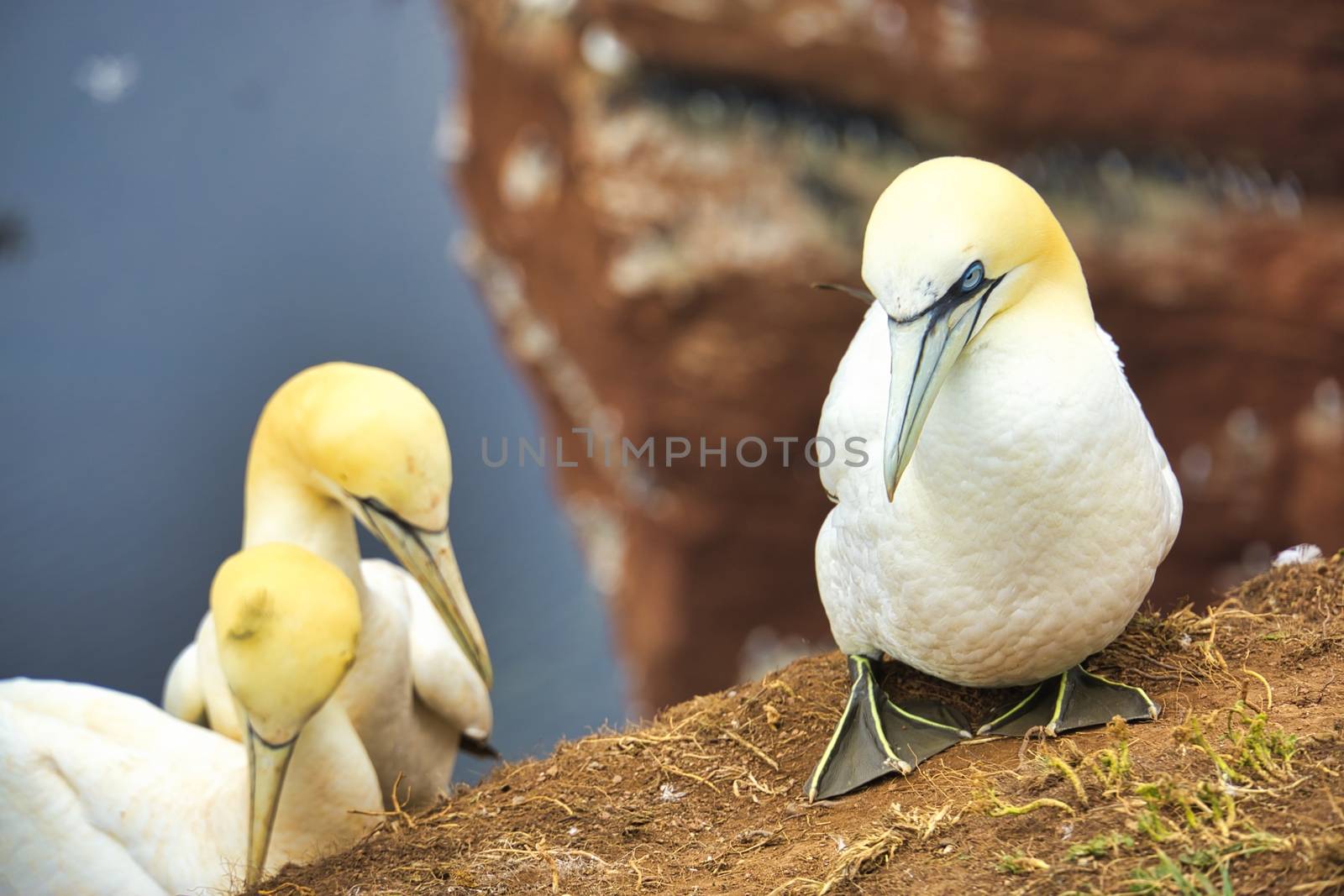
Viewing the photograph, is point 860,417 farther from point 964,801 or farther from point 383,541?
point 383,541

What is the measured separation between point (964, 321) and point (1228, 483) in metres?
4.47

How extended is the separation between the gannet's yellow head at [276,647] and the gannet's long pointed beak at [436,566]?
0.34m

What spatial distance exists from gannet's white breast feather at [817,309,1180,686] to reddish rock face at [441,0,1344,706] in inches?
123

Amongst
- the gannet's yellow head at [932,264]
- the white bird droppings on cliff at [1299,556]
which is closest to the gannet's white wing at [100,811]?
the gannet's yellow head at [932,264]

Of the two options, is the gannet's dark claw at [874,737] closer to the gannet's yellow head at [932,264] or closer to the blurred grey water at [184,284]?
the gannet's yellow head at [932,264]

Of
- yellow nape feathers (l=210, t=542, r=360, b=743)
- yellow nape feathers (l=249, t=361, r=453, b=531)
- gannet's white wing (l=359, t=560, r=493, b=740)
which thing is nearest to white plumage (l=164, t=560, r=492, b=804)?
gannet's white wing (l=359, t=560, r=493, b=740)

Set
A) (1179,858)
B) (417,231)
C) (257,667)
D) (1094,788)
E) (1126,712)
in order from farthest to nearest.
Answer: (417,231), (257,667), (1126,712), (1094,788), (1179,858)

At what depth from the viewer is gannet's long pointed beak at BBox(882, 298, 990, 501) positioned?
75.8 inches

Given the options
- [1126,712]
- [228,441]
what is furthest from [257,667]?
[228,441]

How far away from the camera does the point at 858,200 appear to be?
5.41m

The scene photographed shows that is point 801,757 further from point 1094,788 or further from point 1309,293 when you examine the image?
point 1309,293

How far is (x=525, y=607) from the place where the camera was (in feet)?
19.2

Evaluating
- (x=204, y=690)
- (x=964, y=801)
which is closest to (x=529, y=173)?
(x=204, y=690)

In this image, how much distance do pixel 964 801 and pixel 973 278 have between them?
90cm
